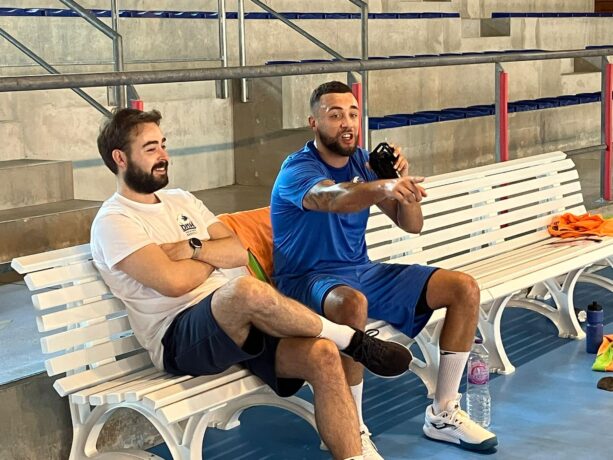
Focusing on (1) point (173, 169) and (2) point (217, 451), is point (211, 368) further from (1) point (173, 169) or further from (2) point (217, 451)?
(1) point (173, 169)

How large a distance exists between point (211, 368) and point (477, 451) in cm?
104

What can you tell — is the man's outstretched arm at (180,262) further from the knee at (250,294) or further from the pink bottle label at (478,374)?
the pink bottle label at (478,374)

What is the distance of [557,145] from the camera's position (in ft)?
33.1

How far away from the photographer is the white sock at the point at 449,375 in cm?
396

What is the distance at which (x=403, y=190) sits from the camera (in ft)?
11.7

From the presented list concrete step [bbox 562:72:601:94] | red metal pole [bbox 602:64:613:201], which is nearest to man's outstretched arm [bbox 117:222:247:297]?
red metal pole [bbox 602:64:613:201]

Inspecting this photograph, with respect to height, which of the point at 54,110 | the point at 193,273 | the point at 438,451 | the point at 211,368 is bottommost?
the point at 438,451

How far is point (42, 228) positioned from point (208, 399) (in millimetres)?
2095

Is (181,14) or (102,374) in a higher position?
(181,14)

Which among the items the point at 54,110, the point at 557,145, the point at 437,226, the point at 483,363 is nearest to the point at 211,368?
the point at 483,363

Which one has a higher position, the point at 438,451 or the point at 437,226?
the point at 437,226

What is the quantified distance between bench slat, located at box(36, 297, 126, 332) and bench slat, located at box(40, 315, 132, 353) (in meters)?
0.03

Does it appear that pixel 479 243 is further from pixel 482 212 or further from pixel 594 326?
pixel 594 326

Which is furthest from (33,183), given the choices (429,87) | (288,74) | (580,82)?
(580,82)
